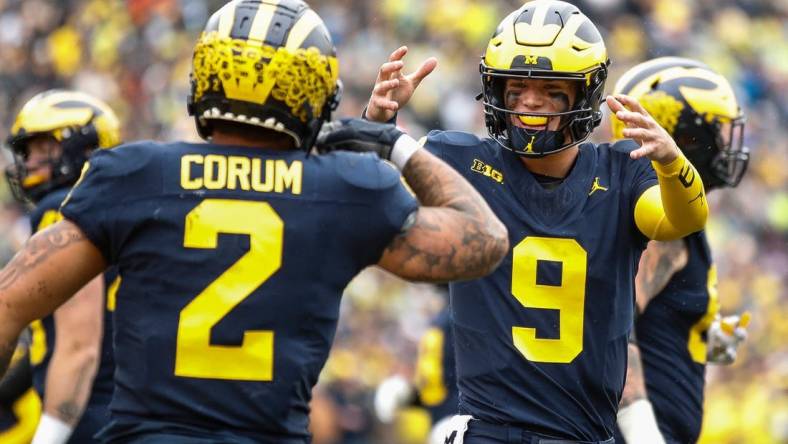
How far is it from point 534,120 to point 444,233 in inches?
46.7

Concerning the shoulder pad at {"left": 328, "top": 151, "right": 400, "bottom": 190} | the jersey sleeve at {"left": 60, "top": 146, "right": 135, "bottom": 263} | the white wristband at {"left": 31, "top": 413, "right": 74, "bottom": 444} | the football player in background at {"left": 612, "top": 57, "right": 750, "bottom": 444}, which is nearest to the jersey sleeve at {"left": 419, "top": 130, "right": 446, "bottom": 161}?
the football player in background at {"left": 612, "top": 57, "right": 750, "bottom": 444}

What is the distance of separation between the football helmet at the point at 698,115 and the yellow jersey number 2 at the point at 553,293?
1.42 metres

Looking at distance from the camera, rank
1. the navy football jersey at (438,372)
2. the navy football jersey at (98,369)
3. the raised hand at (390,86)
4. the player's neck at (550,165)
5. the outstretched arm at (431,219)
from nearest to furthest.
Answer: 1. the outstretched arm at (431,219)
2. the raised hand at (390,86)
3. the player's neck at (550,165)
4. the navy football jersey at (98,369)
5. the navy football jersey at (438,372)

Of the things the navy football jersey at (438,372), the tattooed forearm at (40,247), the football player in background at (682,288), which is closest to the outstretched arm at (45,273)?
the tattooed forearm at (40,247)

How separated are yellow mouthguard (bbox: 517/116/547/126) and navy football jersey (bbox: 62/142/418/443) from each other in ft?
4.48

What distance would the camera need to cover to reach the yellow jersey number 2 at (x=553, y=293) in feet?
16.0

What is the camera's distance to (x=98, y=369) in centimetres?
626

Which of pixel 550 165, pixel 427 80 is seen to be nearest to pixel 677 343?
pixel 550 165

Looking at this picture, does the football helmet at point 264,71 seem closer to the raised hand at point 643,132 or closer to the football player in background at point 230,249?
the football player in background at point 230,249

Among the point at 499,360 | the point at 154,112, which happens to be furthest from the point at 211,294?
the point at 154,112

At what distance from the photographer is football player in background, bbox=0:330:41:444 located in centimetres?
670

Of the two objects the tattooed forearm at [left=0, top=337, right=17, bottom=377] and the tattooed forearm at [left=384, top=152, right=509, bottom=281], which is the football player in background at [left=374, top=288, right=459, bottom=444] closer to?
the tattooed forearm at [left=384, top=152, right=509, bottom=281]

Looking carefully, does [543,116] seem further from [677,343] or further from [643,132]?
[677,343]

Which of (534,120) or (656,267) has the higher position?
(534,120)
